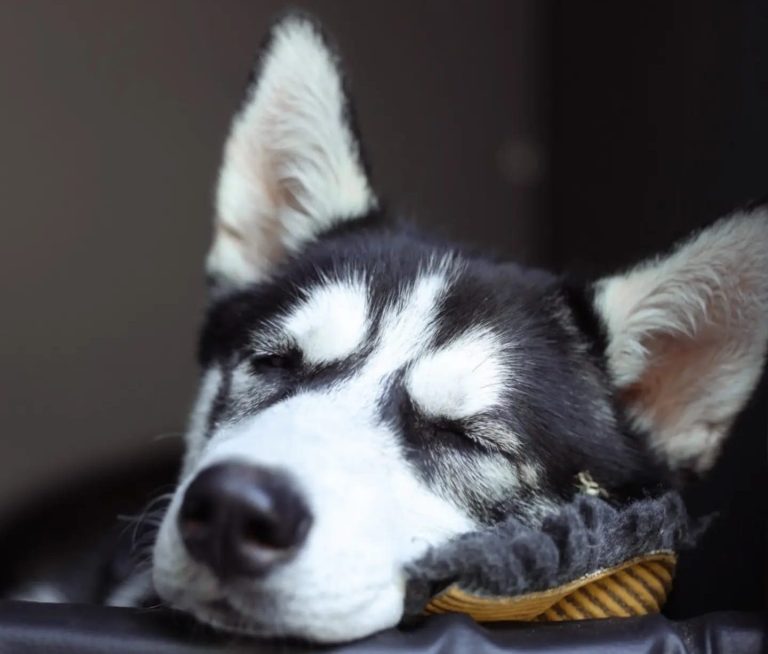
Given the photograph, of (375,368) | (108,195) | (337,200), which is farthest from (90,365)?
(375,368)

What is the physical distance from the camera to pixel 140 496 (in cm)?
249

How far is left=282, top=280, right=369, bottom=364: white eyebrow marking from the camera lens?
1514mm

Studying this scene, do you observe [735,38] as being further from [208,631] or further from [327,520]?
[208,631]

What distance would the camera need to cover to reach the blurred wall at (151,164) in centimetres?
305

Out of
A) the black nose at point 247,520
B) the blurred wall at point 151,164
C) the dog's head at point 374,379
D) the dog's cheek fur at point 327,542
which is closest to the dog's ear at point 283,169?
the dog's head at point 374,379

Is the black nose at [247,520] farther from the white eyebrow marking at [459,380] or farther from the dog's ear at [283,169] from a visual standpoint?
the dog's ear at [283,169]

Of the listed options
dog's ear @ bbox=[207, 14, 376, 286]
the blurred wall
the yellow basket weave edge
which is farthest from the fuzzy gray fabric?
the blurred wall

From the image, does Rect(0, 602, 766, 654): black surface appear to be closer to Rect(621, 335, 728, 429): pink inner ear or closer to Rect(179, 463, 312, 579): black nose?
Rect(179, 463, 312, 579): black nose

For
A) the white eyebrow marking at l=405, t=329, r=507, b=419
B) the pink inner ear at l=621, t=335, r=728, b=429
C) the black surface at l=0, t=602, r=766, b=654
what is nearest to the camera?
the black surface at l=0, t=602, r=766, b=654

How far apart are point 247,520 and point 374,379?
1.25 feet

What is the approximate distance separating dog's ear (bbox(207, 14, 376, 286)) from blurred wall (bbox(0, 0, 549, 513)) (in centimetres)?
104

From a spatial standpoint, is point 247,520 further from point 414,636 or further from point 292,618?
point 414,636

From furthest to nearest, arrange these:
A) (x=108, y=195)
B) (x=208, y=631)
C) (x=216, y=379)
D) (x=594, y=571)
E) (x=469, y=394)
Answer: (x=108, y=195), (x=216, y=379), (x=469, y=394), (x=594, y=571), (x=208, y=631)

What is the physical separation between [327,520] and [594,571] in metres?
0.37
